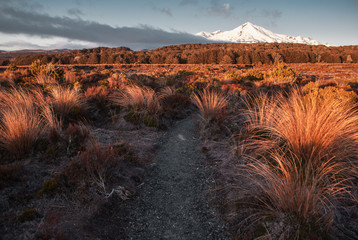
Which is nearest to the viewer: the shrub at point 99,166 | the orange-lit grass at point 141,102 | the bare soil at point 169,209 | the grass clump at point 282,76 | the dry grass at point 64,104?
the bare soil at point 169,209

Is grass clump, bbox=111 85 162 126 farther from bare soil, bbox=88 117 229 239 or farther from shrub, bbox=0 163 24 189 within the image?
shrub, bbox=0 163 24 189

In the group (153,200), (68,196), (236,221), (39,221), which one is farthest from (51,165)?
(236,221)

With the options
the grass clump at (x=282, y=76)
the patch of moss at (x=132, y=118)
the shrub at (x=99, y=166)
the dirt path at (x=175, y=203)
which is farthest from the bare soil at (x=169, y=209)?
the grass clump at (x=282, y=76)

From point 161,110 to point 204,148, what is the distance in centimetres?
281

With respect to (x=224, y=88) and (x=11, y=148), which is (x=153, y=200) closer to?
(x=11, y=148)

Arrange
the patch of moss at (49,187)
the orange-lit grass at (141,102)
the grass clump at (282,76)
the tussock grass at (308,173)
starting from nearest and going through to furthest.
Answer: the tussock grass at (308,173) < the patch of moss at (49,187) < the orange-lit grass at (141,102) < the grass clump at (282,76)

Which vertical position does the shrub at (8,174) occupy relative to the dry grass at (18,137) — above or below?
below

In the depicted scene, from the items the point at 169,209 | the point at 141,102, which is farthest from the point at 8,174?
the point at 141,102

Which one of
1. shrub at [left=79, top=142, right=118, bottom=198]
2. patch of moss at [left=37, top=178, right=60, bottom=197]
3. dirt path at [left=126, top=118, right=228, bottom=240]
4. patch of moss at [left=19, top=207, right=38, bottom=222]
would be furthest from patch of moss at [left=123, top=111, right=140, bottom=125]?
patch of moss at [left=19, top=207, right=38, bottom=222]

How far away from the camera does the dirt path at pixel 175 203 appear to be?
2609 mm

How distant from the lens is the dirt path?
2.61m

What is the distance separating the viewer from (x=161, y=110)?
7.29 m

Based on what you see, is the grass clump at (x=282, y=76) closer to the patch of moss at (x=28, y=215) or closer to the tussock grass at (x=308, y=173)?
the tussock grass at (x=308, y=173)

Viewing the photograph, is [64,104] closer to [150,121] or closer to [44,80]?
[150,121]
